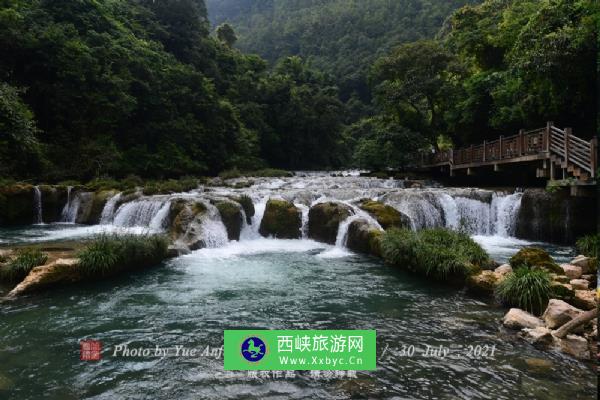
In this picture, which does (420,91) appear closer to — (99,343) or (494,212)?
(494,212)

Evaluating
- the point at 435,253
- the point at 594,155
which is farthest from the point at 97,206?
the point at 594,155

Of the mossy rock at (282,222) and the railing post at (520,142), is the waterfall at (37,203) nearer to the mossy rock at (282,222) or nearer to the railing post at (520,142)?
the mossy rock at (282,222)

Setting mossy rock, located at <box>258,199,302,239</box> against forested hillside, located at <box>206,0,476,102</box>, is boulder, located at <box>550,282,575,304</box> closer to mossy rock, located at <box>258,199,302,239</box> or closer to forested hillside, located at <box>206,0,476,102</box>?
mossy rock, located at <box>258,199,302,239</box>

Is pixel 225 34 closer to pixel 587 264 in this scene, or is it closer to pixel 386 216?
pixel 386 216

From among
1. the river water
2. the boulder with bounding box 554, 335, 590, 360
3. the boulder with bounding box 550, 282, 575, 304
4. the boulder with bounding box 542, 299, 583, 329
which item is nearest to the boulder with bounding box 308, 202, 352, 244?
the river water

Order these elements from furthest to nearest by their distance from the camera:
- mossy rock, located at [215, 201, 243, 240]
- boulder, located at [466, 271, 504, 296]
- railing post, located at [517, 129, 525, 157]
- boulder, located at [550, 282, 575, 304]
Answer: railing post, located at [517, 129, 525, 157] → mossy rock, located at [215, 201, 243, 240] → boulder, located at [466, 271, 504, 296] → boulder, located at [550, 282, 575, 304]

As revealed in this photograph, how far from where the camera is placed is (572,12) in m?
13.6

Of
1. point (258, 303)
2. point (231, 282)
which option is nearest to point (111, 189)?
point (231, 282)

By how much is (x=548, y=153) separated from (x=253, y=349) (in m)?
14.3

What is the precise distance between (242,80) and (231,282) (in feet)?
126

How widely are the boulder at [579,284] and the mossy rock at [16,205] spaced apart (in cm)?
2042

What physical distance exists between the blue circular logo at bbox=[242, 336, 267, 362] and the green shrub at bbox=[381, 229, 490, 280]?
5.03 m

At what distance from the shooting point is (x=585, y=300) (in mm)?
6477

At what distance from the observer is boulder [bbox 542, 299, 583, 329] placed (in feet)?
19.0
